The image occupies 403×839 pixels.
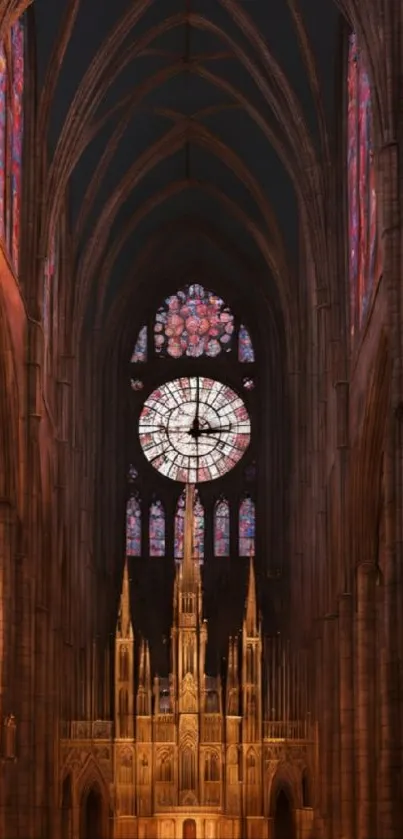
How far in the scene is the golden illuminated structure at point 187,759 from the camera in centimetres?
4591

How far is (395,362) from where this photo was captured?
31328mm

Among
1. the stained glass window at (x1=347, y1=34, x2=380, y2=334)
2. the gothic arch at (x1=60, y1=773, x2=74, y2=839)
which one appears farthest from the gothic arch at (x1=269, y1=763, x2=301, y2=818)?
the stained glass window at (x1=347, y1=34, x2=380, y2=334)

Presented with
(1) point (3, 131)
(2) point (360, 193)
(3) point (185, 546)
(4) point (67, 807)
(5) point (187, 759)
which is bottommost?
(4) point (67, 807)

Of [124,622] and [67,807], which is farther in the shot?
[124,622]

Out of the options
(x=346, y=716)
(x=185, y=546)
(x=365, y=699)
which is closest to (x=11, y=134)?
(x=185, y=546)

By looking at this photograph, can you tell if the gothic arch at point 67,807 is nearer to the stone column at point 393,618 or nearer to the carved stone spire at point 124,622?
the carved stone spire at point 124,622

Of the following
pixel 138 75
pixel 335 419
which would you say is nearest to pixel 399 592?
pixel 335 419

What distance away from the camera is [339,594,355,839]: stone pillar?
4038cm

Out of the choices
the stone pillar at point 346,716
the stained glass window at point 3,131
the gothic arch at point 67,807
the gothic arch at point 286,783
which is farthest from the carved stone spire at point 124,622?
the stained glass window at point 3,131

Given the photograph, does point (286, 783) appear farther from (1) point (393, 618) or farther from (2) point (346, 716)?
(1) point (393, 618)

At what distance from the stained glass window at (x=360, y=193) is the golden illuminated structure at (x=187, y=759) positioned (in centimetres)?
1083

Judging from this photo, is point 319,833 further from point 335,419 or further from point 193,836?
point 335,419

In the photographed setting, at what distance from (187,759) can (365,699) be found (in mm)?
8947

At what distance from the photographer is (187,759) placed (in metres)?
46.4
